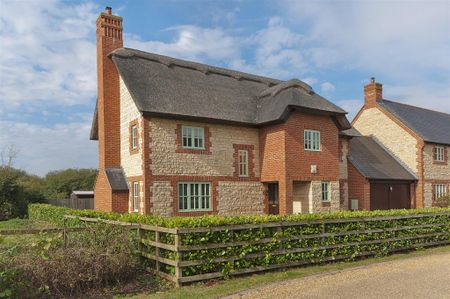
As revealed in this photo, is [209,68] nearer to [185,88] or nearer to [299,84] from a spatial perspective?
[185,88]

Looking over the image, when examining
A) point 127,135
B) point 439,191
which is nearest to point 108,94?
point 127,135

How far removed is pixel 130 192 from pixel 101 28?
27.0 feet

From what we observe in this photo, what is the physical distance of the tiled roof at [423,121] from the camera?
1094 inches

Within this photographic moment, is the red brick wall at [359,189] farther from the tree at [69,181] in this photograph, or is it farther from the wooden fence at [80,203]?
the tree at [69,181]

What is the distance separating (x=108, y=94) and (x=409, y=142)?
781 inches

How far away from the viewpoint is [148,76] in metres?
18.8

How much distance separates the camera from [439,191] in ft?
91.6

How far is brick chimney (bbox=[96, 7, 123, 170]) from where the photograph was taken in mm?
19500

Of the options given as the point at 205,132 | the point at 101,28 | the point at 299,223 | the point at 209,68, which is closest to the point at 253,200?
the point at 205,132

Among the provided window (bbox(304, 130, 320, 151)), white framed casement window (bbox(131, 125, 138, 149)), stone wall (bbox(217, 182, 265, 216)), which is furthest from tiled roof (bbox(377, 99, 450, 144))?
white framed casement window (bbox(131, 125, 138, 149))

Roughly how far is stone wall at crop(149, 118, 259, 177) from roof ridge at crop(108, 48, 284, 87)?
4116 millimetres

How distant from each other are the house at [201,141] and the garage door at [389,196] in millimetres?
5628

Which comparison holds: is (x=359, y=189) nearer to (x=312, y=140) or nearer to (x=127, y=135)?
(x=312, y=140)

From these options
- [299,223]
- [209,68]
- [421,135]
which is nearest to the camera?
[299,223]
